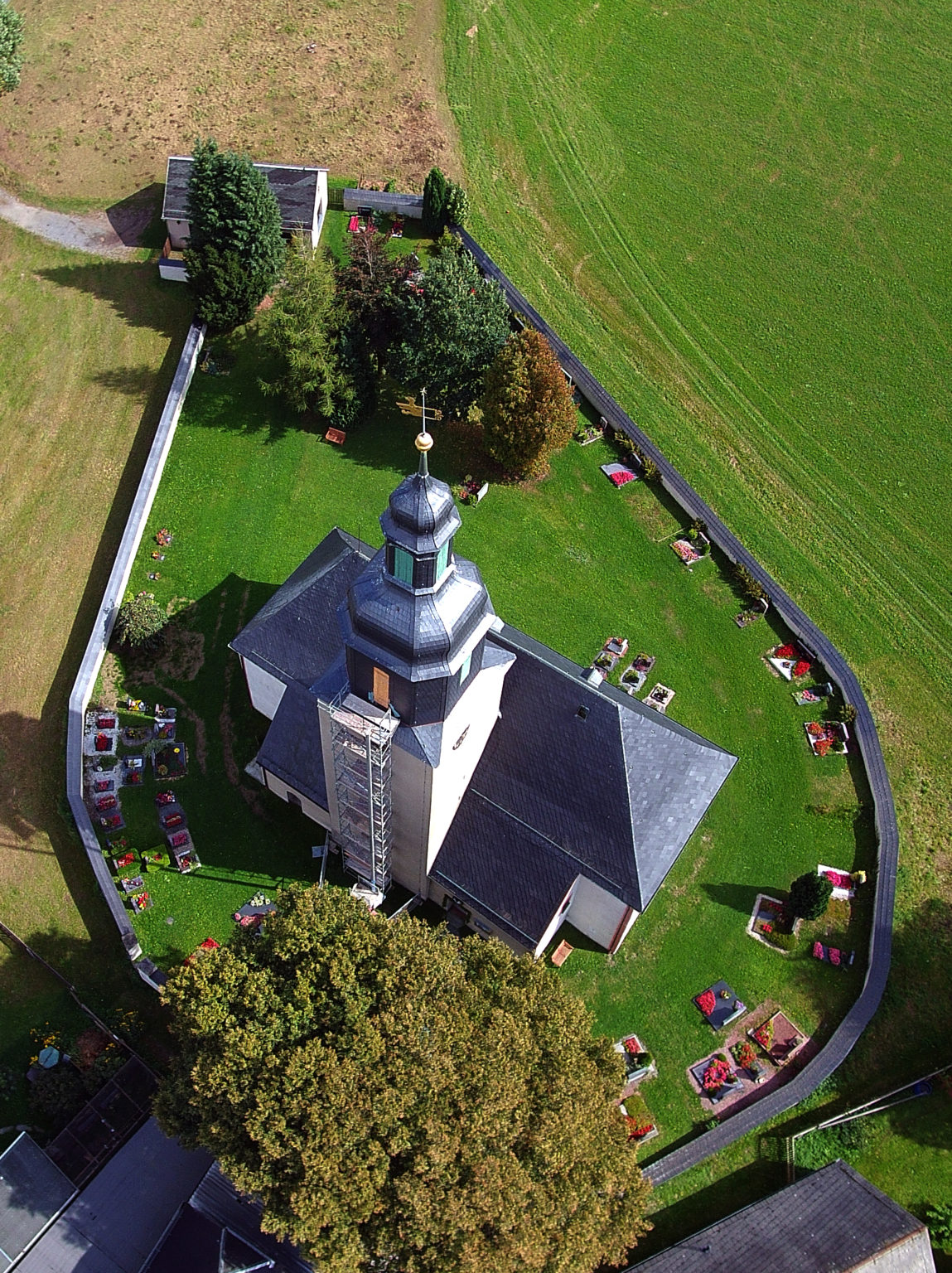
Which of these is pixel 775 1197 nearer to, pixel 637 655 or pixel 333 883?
pixel 333 883

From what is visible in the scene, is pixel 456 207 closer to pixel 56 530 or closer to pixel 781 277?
pixel 781 277

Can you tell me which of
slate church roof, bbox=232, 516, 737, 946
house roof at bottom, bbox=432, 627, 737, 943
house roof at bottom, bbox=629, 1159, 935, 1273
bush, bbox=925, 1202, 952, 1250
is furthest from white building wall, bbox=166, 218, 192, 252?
bush, bbox=925, 1202, 952, 1250

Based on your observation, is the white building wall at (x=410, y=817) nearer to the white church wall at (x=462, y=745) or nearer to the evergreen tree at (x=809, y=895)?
the white church wall at (x=462, y=745)

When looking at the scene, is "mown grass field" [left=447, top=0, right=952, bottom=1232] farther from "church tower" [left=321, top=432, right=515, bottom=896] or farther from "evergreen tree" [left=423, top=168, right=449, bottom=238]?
"church tower" [left=321, top=432, right=515, bottom=896]

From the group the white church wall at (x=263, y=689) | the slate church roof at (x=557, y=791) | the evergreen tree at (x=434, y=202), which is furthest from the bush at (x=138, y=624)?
the evergreen tree at (x=434, y=202)

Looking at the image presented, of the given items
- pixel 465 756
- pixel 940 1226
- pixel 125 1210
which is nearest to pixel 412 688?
pixel 465 756

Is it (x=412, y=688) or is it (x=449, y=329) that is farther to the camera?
(x=449, y=329)

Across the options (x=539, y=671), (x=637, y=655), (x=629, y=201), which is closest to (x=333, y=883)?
(x=539, y=671)
